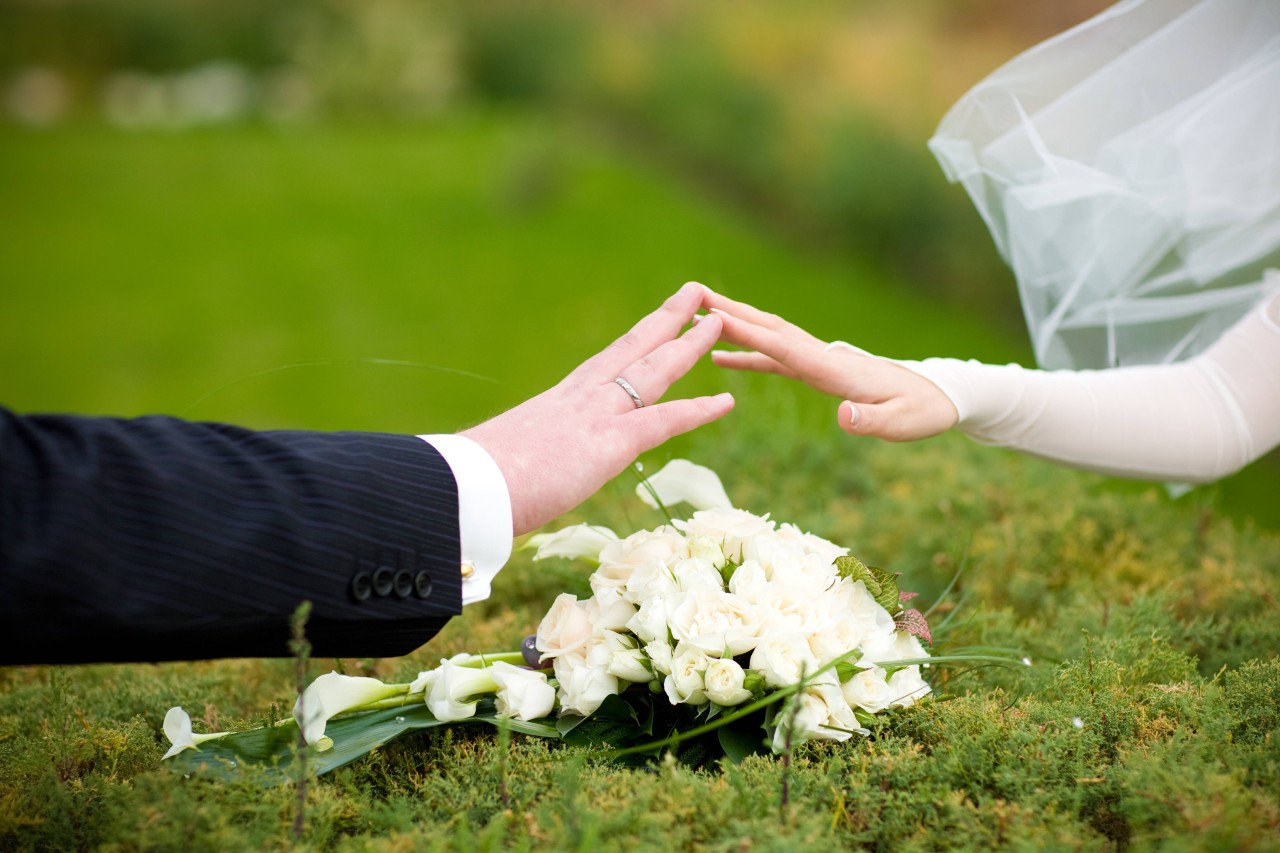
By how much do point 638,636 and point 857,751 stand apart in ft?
0.81

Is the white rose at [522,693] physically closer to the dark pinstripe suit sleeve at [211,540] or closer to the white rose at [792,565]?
the dark pinstripe suit sleeve at [211,540]

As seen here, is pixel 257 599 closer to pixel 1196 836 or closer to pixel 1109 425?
pixel 1196 836

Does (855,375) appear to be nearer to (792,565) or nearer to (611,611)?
(792,565)

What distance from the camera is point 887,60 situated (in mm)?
6016

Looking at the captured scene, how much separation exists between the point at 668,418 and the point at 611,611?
0.71 ft

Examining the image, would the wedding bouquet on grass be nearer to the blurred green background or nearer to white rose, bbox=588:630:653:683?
white rose, bbox=588:630:653:683

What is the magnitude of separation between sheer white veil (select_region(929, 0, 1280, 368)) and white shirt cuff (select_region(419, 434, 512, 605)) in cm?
92

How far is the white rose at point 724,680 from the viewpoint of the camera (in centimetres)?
104

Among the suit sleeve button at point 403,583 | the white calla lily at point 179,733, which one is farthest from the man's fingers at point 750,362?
the white calla lily at point 179,733

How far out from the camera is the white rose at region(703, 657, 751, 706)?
1.04 m

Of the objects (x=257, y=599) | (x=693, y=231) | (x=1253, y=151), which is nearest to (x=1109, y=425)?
(x=1253, y=151)

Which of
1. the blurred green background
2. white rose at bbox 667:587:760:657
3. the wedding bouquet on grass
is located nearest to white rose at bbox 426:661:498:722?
the wedding bouquet on grass

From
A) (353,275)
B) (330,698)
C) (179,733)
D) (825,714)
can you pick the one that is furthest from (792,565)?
(353,275)

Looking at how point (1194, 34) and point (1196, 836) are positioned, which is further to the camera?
point (1194, 34)
